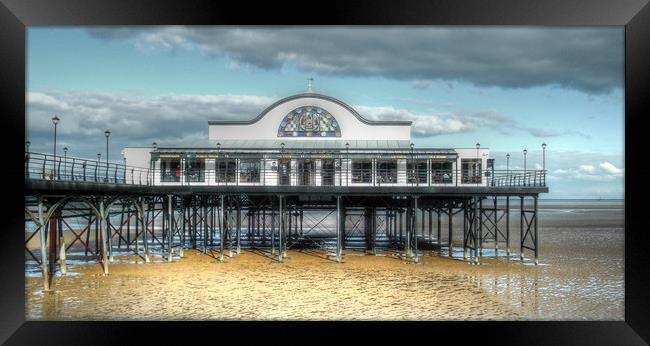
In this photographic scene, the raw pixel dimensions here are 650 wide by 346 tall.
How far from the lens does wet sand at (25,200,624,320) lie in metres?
15.8

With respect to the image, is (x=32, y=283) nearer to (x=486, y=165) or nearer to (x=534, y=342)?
(x=534, y=342)

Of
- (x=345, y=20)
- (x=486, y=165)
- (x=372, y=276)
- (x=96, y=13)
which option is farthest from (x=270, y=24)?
(x=486, y=165)

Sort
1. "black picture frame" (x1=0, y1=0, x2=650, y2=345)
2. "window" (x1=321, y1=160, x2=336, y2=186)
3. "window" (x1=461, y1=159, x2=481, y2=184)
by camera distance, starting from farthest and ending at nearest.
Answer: "window" (x1=321, y1=160, x2=336, y2=186) → "window" (x1=461, y1=159, x2=481, y2=184) → "black picture frame" (x1=0, y1=0, x2=650, y2=345)

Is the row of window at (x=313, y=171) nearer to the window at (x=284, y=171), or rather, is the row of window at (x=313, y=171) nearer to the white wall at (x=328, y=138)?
the window at (x=284, y=171)

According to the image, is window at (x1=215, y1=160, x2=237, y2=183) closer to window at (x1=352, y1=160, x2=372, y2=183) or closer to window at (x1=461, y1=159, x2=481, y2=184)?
window at (x1=352, y1=160, x2=372, y2=183)

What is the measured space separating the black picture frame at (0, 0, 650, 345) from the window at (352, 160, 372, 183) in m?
18.5

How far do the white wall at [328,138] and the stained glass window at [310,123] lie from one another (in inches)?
8.4

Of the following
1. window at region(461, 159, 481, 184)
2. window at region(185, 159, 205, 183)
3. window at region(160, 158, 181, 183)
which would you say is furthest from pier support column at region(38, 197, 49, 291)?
window at region(461, 159, 481, 184)

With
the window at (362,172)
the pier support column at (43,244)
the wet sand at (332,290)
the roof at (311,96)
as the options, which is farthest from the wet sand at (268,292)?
the roof at (311,96)

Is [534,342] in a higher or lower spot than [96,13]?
lower

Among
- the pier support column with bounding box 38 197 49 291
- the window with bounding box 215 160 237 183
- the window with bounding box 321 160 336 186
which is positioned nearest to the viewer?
the pier support column with bounding box 38 197 49 291

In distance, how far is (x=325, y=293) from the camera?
60.2 ft

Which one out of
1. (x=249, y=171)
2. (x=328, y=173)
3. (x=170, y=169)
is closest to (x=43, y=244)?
(x=170, y=169)

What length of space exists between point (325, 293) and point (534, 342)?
29.0 feet
